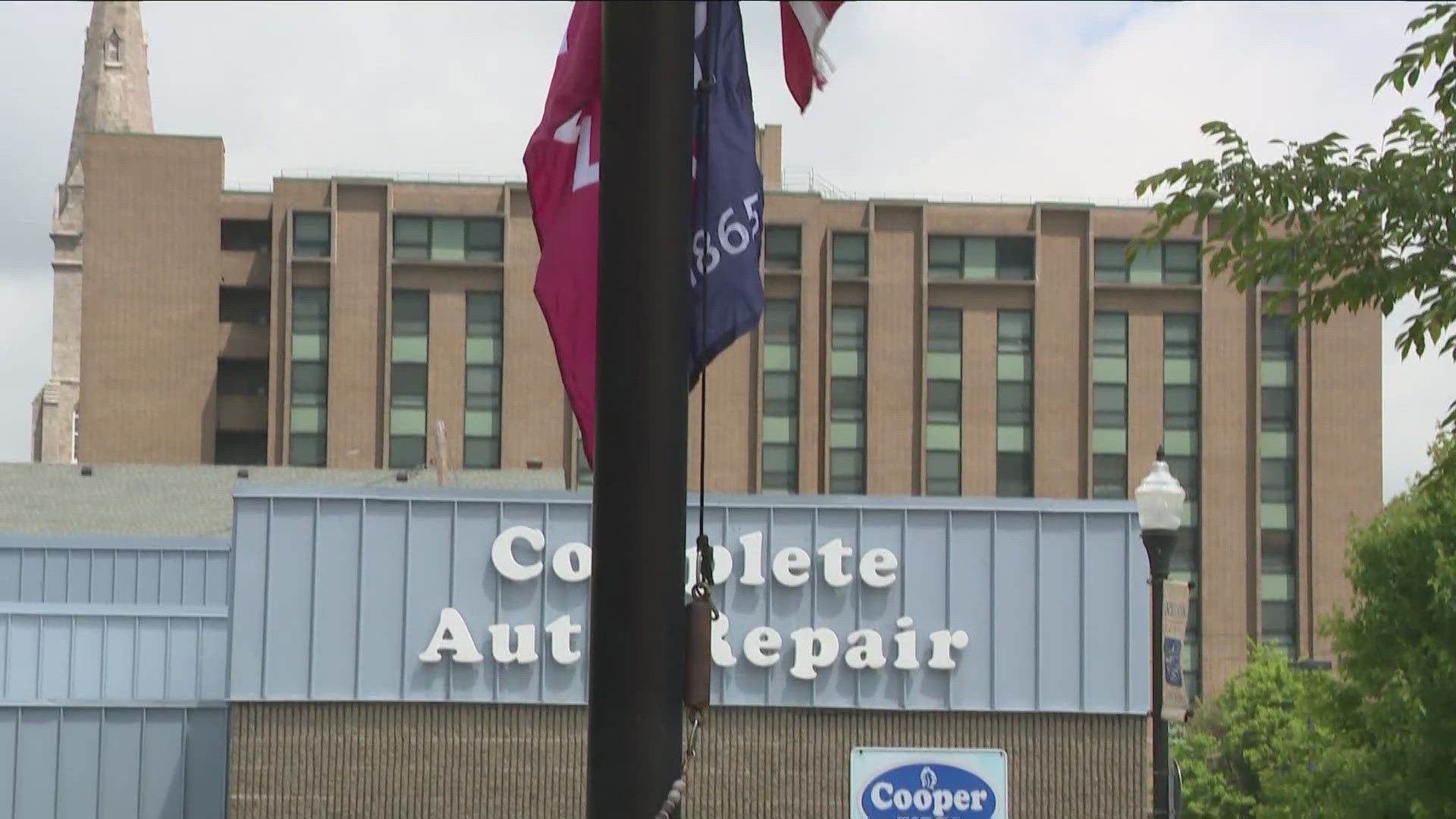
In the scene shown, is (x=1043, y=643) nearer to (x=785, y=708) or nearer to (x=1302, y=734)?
(x=785, y=708)

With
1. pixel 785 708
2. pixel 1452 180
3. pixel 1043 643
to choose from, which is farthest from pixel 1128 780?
pixel 1452 180

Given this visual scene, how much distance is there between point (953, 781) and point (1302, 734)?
18963mm

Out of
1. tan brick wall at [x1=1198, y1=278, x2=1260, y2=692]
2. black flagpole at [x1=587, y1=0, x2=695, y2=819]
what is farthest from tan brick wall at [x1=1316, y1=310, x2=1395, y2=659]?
black flagpole at [x1=587, y1=0, x2=695, y2=819]

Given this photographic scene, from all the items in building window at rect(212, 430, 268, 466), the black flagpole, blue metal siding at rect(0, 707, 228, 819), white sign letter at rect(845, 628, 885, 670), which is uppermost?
building window at rect(212, 430, 268, 466)

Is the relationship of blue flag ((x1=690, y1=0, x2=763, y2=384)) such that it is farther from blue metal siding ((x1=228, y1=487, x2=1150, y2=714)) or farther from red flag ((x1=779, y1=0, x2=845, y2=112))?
blue metal siding ((x1=228, y1=487, x2=1150, y2=714))

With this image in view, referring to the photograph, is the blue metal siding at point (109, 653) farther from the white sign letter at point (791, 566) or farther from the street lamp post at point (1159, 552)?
the street lamp post at point (1159, 552)

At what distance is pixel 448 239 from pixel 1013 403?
72.1 feet

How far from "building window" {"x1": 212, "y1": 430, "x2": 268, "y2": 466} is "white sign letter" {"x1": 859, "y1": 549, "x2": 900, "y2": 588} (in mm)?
55156

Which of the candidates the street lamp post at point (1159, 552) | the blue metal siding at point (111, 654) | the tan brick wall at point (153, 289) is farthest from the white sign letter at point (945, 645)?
the tan brick wall at point (153, 289)

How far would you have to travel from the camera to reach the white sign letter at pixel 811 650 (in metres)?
31.2

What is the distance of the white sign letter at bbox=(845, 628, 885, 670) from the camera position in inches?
1233

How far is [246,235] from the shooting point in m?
83.4

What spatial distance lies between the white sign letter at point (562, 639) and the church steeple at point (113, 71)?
12106cm

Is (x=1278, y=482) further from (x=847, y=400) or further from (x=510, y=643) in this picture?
(x=510, y=643)
